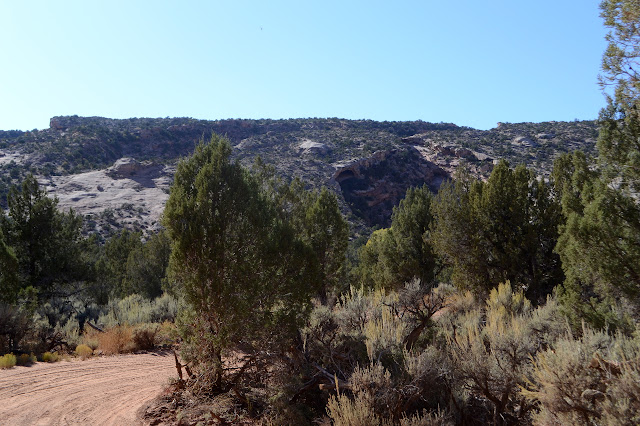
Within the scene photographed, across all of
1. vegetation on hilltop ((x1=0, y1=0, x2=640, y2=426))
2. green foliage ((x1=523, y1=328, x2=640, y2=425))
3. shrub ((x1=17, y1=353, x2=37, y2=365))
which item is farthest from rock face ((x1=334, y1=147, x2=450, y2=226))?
green foliage ((x1=523, y1=328, x2=640, y2=425))

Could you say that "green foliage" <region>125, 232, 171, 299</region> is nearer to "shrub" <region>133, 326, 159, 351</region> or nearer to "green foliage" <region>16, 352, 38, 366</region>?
"shrub" <region>133, 326, 159, 351</region>

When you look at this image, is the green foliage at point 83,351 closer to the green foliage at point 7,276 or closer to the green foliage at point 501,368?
the green foliage at point 7,276

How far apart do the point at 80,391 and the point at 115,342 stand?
434cm

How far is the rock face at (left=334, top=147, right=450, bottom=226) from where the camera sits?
61.7 m

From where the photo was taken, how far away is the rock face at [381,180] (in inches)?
2427

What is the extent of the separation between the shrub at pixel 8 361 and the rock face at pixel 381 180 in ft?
171

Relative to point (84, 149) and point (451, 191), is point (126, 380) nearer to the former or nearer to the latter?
Result: point (451, 191)

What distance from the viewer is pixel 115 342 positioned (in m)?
12.3

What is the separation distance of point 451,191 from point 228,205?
1075cm

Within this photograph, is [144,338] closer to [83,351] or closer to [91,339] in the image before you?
[91,339]

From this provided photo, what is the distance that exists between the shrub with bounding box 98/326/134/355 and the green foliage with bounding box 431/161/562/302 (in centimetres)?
1139

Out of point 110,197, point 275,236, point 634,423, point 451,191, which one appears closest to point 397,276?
point 451,191

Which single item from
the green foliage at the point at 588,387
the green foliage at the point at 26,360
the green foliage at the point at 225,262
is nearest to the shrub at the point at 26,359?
the green foliage at the point at 26,360

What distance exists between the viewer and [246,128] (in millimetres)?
76562
